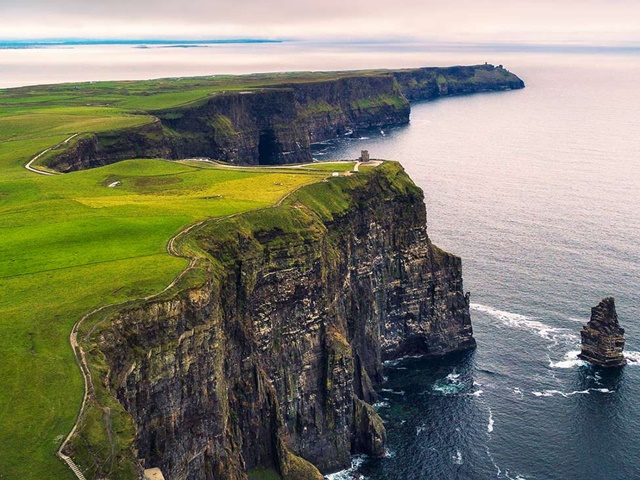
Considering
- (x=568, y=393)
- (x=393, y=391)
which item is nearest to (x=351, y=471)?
(x=393, y=391)

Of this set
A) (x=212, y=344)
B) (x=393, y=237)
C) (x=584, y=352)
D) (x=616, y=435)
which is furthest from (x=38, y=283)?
(x=584, y=352)

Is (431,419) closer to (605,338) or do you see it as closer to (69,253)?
(605,338)

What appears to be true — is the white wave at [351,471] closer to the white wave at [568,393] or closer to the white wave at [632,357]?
the white wave at [568,393]

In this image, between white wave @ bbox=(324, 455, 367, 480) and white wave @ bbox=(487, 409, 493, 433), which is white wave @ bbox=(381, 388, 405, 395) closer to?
white wave @ bbox=(487, 409, 493, 433)

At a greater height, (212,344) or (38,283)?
(38,283)

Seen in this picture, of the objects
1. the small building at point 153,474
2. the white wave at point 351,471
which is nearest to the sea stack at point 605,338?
the white wave at point 351,471

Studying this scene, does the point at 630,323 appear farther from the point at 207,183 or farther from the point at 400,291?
the point at 207,183

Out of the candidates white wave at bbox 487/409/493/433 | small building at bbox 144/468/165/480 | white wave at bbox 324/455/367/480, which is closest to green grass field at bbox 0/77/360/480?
small building at bbox 144/468/165/480
